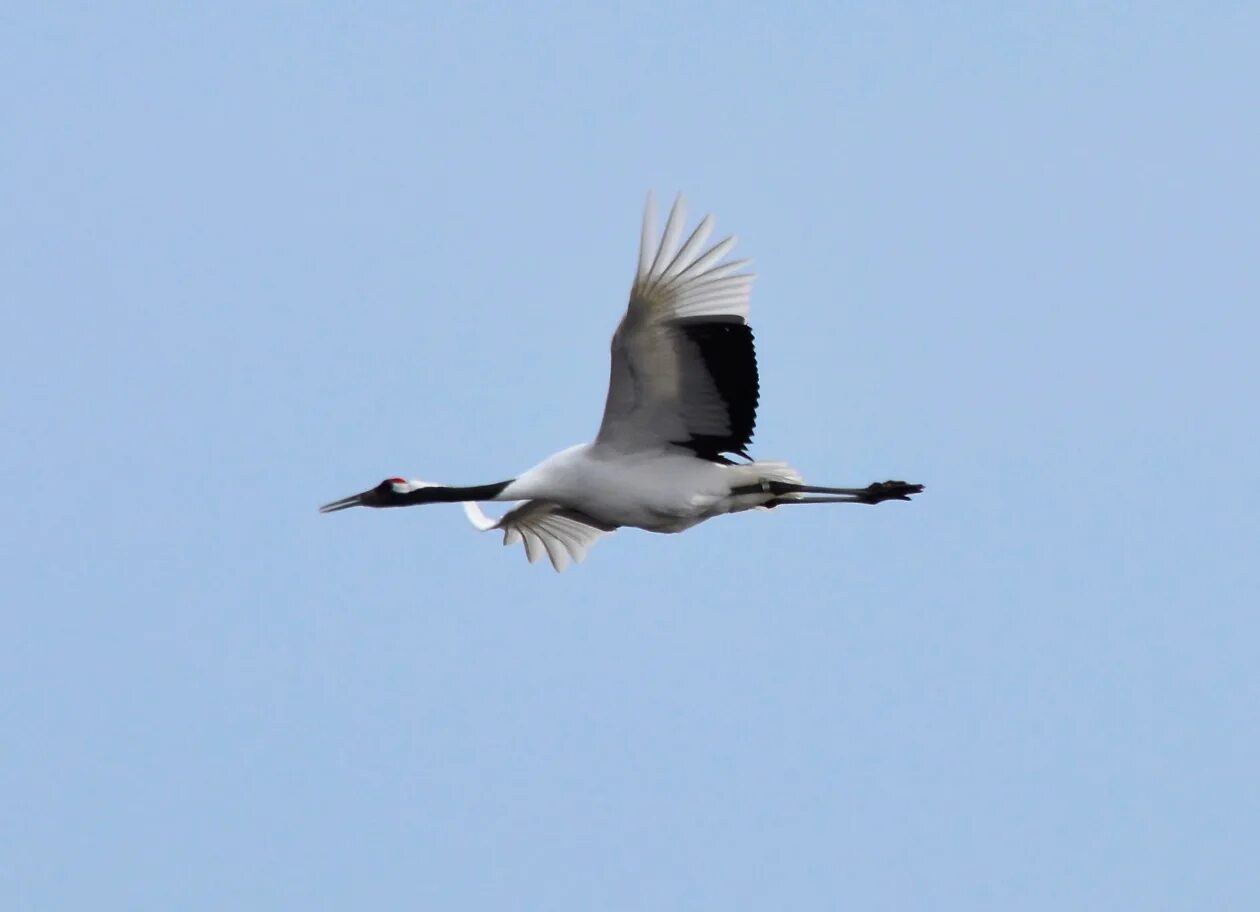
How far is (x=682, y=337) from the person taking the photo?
1683cm

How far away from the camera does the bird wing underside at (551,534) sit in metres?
19.7

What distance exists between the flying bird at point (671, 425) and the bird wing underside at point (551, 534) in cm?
84

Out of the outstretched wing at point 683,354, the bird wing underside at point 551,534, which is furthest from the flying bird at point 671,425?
the bird wing underside at point 551,534

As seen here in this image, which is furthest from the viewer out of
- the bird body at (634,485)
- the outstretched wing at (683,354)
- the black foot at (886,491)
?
the black foot at (886,491)

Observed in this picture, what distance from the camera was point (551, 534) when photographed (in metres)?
20.1

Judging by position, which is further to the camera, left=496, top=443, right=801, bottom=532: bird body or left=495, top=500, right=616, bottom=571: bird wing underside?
left=495, top=500, right=616, bottom=571: bird wing underside

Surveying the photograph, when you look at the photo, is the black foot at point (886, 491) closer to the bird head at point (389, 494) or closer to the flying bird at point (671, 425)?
the flying bird at point (671, 425)

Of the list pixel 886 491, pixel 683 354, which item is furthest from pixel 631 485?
pixel 886 491

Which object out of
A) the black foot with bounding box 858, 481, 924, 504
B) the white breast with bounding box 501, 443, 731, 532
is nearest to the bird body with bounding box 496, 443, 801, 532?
the white breast with bounding box 501, 443, 731, 532

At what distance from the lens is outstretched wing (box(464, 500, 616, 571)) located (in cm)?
1972

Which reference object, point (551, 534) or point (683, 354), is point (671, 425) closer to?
point (683, 354)

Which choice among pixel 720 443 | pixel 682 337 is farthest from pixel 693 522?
pixel 682 337

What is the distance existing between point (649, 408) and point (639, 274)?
136 cm

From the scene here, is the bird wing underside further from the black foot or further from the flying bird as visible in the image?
the black foot
